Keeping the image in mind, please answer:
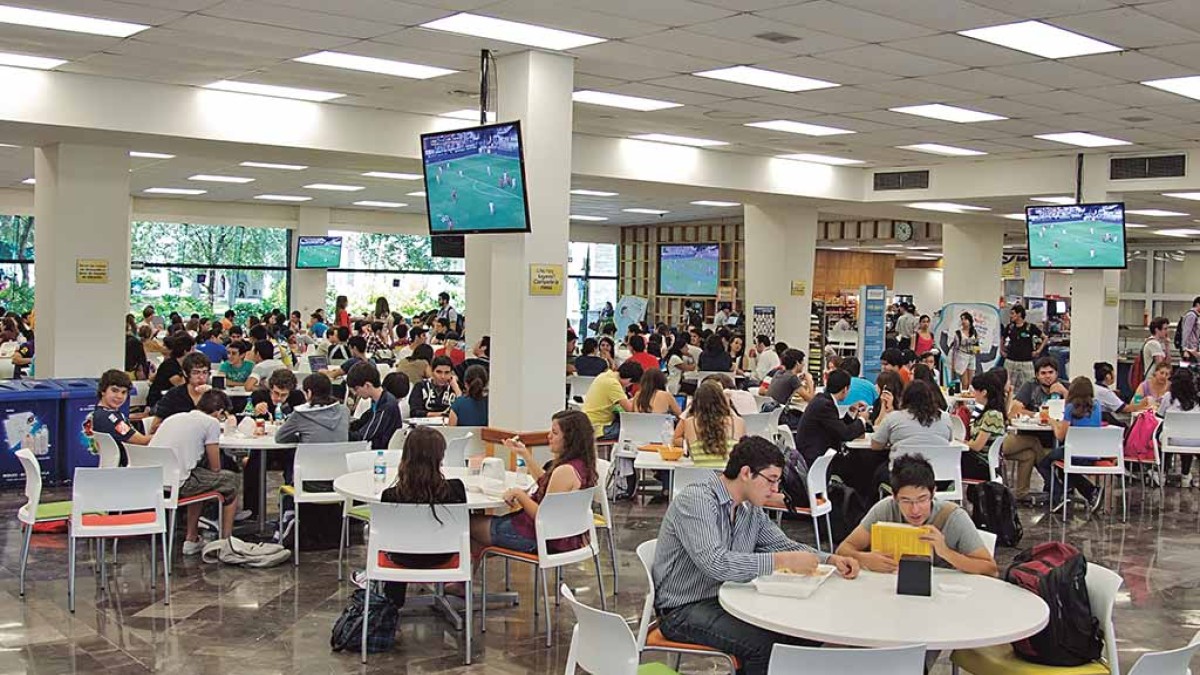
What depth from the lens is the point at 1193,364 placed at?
1703 cm

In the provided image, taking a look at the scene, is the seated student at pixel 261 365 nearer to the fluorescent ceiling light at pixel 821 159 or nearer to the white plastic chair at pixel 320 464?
the white plastic chair at pixel 320 464

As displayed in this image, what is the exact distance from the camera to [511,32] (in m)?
8.25

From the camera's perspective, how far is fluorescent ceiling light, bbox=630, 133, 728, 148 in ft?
43.7

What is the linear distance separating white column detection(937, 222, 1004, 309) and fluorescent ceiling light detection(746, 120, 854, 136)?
24.4 ft

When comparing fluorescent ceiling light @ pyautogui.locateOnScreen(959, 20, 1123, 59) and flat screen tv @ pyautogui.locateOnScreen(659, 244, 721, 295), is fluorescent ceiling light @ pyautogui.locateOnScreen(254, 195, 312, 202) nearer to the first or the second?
flat screen tv @ pyautogui.locateOnScreen(659, 244, 721, 295)

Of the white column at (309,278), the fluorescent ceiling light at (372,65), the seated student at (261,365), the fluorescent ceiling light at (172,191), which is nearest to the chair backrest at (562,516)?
the fluorescent ceiling light at (372,65)

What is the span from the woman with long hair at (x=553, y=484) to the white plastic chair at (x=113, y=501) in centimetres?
180

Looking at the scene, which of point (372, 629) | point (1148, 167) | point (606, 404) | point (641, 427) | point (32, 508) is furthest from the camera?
point (1148, 167)

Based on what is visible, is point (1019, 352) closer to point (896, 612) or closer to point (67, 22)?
point (67, 22)

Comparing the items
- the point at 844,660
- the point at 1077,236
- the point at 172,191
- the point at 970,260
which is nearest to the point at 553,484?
the point at 844,660

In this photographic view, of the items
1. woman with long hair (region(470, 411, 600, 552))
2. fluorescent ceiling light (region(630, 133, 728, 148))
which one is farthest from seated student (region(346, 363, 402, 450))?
fluorescent ceiling light (region(630, 133, 728, 148))

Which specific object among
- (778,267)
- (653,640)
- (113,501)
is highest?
(778,267)

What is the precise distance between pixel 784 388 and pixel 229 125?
559 centimetres

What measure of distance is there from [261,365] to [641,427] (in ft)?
16.0
